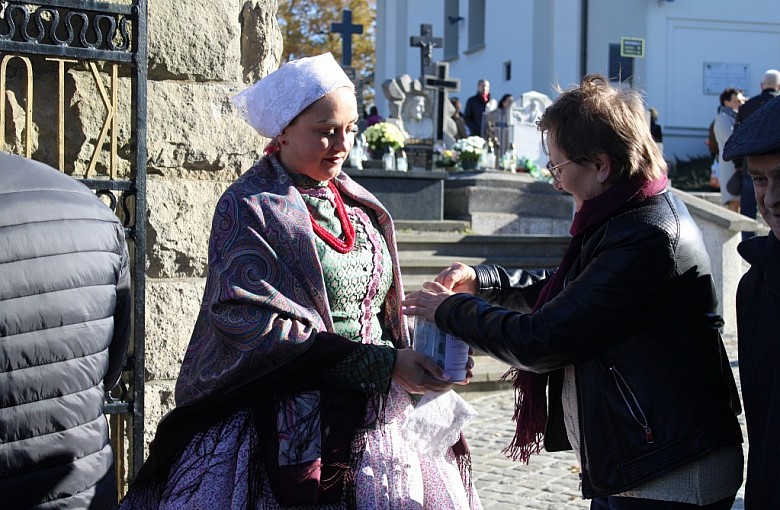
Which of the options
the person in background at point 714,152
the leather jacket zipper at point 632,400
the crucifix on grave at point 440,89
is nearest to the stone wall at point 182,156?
the leather jacket zipper at point 632,400

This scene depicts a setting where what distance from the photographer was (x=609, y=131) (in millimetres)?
2465

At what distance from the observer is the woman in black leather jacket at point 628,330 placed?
236 centimetres

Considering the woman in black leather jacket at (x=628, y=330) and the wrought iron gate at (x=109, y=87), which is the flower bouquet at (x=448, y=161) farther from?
the woman in black leather jacket at (x=628, y=330)

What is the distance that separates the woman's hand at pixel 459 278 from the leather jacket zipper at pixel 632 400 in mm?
658

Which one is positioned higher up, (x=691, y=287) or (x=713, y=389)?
(x=691, y=287)

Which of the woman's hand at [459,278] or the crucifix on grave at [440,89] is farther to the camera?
the crucifix on grave at [440,89]

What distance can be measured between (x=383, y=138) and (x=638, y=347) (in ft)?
34.2

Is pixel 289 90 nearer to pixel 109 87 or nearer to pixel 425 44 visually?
pixel 109 87

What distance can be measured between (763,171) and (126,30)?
233 cm

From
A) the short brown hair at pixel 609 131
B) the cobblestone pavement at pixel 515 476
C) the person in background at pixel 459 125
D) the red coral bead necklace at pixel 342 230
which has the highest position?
the person in background at pixel 459 125

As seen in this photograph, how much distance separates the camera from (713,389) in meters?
2.43

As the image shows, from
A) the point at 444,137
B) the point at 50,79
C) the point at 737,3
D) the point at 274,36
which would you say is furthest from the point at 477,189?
the point at 737,3

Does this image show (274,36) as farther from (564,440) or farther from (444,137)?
(444,137)

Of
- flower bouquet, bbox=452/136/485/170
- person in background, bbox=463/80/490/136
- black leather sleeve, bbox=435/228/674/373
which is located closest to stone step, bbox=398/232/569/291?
flower bouquet, bbox=452/136/485/170
